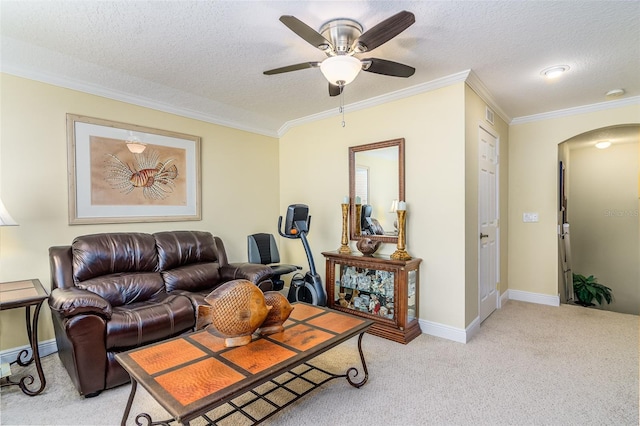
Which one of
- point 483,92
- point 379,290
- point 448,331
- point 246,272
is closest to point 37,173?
point 246,272

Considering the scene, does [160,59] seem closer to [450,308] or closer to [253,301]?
[253,301]

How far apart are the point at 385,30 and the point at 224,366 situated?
200 cm

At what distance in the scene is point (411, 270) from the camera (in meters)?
3.13

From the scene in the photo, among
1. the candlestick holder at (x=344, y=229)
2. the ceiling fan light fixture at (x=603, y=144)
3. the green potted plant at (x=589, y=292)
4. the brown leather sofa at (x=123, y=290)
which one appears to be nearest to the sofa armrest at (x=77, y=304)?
the brown leather sofa at (x=123, y=290)

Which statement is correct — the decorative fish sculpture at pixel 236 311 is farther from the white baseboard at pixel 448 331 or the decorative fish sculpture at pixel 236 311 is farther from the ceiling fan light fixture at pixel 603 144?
the ceiling fan light fixture at pixel 603 144

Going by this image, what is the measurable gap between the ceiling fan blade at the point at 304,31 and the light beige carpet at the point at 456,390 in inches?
89.0

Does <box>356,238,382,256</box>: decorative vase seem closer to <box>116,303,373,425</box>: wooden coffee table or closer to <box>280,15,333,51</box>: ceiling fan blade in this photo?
<box>116,303,373,425</box>: wooden coffee table

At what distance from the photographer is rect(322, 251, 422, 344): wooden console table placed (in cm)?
304

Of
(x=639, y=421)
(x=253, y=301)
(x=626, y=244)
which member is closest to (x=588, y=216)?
(x=626, y=244)

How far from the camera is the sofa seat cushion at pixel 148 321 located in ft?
7.14

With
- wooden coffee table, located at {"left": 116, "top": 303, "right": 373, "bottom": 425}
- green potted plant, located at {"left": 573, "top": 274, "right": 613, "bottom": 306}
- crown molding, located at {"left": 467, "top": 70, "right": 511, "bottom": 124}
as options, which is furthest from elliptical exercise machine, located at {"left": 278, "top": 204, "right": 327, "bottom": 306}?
green potted plant, located at {"left": 573, "top": 274, "right": 613, "bottom": 306}

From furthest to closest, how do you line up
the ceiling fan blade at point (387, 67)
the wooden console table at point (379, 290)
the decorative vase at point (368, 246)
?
the decorative vase at point (368, 246), the wooden console table at point (379, 290), the ceiling fan blade at point (387, 67)

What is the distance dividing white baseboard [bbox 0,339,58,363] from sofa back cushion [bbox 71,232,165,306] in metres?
0.71

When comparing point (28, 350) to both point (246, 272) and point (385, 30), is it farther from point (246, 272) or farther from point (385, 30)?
point (385, 30)
